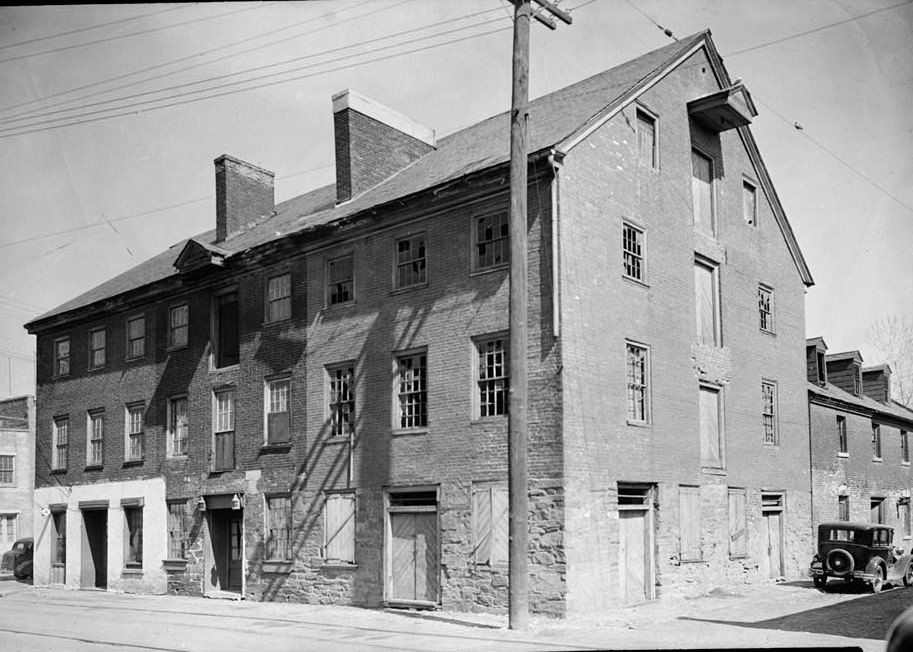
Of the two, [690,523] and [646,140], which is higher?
[646,140]

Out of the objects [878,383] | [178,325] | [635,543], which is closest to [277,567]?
[178,325]

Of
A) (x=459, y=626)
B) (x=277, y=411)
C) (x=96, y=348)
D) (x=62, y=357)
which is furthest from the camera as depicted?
(x=62, y=357)

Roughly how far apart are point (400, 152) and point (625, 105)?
807cm

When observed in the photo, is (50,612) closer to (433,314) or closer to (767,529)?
(433,314)

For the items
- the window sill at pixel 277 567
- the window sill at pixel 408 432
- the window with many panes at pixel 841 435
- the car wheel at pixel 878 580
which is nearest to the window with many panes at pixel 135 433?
the window sill at pixel 277 567

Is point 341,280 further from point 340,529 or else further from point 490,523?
point 490,523

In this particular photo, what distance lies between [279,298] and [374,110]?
596 centimetres

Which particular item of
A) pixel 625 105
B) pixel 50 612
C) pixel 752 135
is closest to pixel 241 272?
pixel 50 612

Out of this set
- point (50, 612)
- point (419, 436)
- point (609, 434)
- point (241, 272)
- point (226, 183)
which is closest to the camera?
point (609, 434)

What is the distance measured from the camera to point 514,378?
1719 centimetres

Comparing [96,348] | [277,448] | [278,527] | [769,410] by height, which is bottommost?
[278,527]

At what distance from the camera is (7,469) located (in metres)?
52.2

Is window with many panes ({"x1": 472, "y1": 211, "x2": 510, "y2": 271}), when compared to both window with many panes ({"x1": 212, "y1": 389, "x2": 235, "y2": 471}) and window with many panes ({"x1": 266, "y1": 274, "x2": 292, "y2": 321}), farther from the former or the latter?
window with many panes ({"x1": 212, "y1": 389, "x2": 235, "y2": 471})

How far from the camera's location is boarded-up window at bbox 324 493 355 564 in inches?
881
